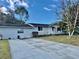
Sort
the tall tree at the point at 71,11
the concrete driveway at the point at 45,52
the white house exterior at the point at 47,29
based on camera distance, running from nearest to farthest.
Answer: the concrete driveway at the point at 45,52, the tall tree at the point at 71,11, the white house exterior at the point at 47,29

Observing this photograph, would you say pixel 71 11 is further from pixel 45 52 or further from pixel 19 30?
pixel 45 52

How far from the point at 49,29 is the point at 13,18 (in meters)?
18.4

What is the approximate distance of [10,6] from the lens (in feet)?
172

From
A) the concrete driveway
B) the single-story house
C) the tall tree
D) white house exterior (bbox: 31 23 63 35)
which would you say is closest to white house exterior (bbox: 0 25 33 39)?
the single-story house

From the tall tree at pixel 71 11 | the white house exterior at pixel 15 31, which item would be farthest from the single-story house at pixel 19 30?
the tall tree at pixel 71 11

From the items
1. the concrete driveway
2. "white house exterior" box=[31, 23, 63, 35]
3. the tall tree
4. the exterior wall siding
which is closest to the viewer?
the concrete driveway

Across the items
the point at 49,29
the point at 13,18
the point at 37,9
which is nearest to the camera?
the point at 49,29

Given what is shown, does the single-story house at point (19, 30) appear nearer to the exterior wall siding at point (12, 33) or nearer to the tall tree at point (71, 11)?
the exterior wall siding at point (12, 33)

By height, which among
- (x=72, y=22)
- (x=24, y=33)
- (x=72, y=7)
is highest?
(x=72, y=7)

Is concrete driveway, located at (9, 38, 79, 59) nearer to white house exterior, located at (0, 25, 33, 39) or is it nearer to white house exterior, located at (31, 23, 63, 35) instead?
white house exterior, located at (0, 25, 33, 39)

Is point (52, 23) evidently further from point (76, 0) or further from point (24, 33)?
point (76, 0)

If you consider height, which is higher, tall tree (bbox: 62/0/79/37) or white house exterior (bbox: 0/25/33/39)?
tall tree (bbox: 62/0/79/37)

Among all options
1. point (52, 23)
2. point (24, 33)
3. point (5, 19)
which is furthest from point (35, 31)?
point (5, 19)

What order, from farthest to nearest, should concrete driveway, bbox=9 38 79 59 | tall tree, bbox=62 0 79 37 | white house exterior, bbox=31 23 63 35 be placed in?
white house exterior, bbox=31 23 63 35, tall tree, bbox=62 0 79 37, concrete driveway, bbox=9 38 79 59
